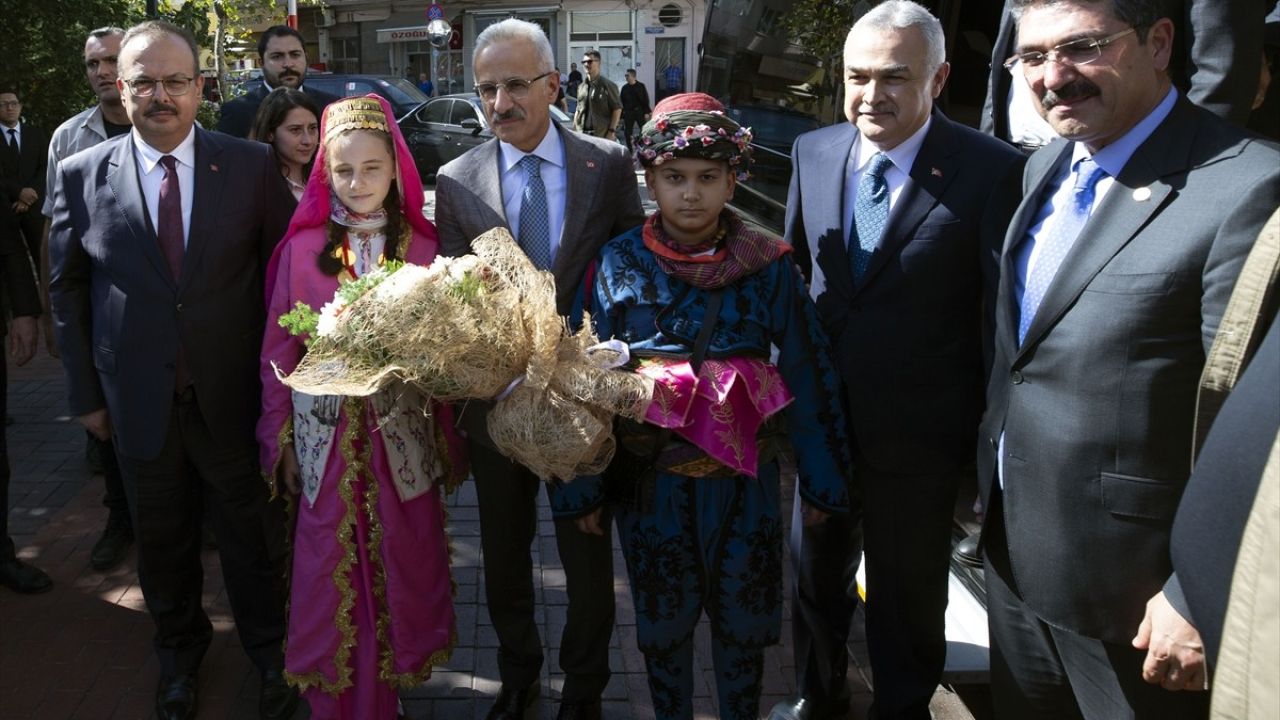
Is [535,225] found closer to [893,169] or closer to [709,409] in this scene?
[709,409]

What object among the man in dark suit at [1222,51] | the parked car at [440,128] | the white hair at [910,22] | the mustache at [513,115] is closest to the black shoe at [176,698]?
the mustache at [513,115]

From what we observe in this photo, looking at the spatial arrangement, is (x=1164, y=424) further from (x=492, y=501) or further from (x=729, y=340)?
(x=492, y=501)

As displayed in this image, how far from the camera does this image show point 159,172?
3105 millimetres

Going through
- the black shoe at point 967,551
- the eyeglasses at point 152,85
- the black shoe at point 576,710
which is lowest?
the black shoe at point 576,710

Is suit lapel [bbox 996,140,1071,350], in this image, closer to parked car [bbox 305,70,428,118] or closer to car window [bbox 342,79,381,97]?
parked car [bbox 305,70,428,118]

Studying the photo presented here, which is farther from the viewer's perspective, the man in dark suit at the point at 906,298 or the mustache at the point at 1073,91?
the man in dark suit at the point at 906,298

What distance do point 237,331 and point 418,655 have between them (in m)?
1.19

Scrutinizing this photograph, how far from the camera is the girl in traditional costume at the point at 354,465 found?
284 cm

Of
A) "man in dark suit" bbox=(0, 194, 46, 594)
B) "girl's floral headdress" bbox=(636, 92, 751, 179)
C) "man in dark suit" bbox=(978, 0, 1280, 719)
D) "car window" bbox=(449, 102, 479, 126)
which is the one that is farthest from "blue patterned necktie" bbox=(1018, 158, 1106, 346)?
"car window" bbox=(449, 102, 479, 126)

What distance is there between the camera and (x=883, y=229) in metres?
2.70

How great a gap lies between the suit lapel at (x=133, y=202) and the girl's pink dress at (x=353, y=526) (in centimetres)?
39

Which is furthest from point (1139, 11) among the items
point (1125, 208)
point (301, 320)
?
point (301, 320)

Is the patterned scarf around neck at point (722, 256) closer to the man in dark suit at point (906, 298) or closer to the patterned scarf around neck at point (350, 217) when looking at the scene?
the man in dark suit at point (906, 298)

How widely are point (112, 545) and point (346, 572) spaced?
→ 80.3 inches
